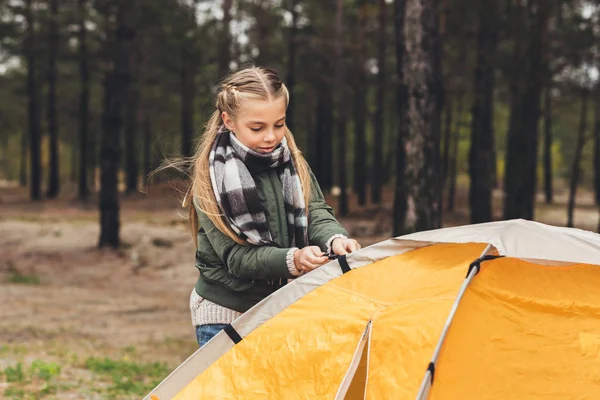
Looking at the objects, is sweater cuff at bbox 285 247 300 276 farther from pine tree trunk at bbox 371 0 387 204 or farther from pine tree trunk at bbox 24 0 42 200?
pine tree trunk at bbox 24 0 42 200

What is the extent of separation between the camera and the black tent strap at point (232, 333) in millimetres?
3045

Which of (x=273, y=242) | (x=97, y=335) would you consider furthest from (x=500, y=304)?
(x=97, y=335)

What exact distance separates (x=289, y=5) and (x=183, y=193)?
2181cm

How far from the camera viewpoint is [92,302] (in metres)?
11.6

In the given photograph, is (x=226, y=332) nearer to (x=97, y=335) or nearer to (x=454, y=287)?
(x=454, y=287)

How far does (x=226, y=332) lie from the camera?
10.00 feet

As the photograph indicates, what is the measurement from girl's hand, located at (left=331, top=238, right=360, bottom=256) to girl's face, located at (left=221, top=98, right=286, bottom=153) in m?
0.48

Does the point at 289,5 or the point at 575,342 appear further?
the point at 289,5

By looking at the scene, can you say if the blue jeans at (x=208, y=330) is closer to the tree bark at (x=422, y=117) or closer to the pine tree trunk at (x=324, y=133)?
the tree bark at (x=422, y=117)

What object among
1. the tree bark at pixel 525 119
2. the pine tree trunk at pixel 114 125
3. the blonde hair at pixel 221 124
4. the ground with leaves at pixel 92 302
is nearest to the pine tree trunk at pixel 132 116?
the ground with leaves at pixel 92 302

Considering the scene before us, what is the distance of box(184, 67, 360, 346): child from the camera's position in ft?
9.67

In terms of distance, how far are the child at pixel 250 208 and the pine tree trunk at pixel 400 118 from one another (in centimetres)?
516

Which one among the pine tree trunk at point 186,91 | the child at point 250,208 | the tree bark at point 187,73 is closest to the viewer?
the child at point 250,208

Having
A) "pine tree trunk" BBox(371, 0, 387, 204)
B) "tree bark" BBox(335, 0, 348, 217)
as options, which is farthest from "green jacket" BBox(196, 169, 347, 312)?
"pine tree trunk" BBox(371, 0, 387, 204)
